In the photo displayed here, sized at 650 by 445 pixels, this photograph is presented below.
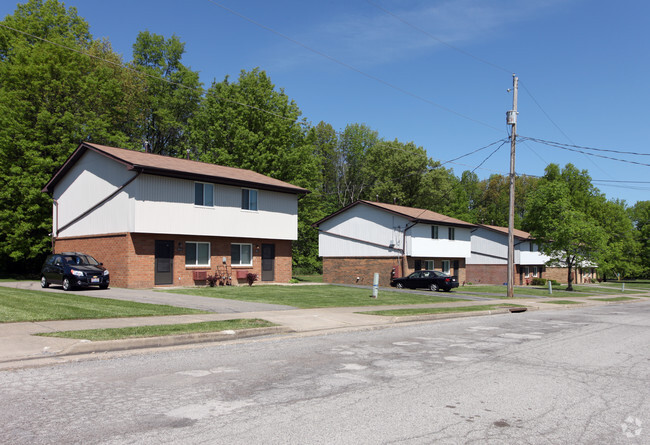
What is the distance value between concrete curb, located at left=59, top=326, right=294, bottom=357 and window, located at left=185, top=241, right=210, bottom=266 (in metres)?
16.7

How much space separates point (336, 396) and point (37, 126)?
35.4m

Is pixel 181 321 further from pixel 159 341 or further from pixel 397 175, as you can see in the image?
pixel 397 175

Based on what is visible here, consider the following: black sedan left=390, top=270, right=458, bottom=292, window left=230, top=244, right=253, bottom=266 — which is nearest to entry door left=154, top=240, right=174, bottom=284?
window left=230, top=244, right=253, bottom=266

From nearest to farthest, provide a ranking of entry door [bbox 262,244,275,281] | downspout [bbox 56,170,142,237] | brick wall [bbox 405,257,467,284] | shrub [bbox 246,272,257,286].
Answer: downspout [bbox 56,170,142,237] < shrub [bbox 246,272,257,286] < entry door [bbox 262,244,275,281] < brick wall [bbox 405,257,467,284]

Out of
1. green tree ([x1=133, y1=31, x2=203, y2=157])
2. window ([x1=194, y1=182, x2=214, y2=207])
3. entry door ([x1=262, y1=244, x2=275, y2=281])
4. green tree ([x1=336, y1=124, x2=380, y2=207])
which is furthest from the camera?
green tree ([x1=336, y1=124, x2=380, y2=207])

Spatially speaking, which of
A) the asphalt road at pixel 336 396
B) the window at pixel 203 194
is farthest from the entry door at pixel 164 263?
the asphalt road at pixel 336 396

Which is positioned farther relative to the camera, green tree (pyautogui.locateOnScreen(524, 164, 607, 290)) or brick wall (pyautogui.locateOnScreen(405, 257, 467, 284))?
green tree (pyautogui.locateOnScreen(524, 164, 607, 290))

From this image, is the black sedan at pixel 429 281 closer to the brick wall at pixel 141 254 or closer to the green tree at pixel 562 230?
the brick wall at pixel 141 254

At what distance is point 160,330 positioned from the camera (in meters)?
11.0

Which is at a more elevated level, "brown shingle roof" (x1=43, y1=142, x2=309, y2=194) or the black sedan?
"brown shingle roof" (x1=43, y1=142, x2=309, y2=194)

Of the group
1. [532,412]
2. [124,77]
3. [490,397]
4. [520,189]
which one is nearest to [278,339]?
[490,397]

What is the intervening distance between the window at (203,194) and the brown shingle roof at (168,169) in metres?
0.48

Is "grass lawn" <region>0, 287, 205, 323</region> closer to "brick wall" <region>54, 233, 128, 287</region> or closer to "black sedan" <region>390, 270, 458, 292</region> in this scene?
"brick wall" <region>54, 233, 128, 287</region>

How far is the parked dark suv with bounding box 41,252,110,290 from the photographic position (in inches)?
869
